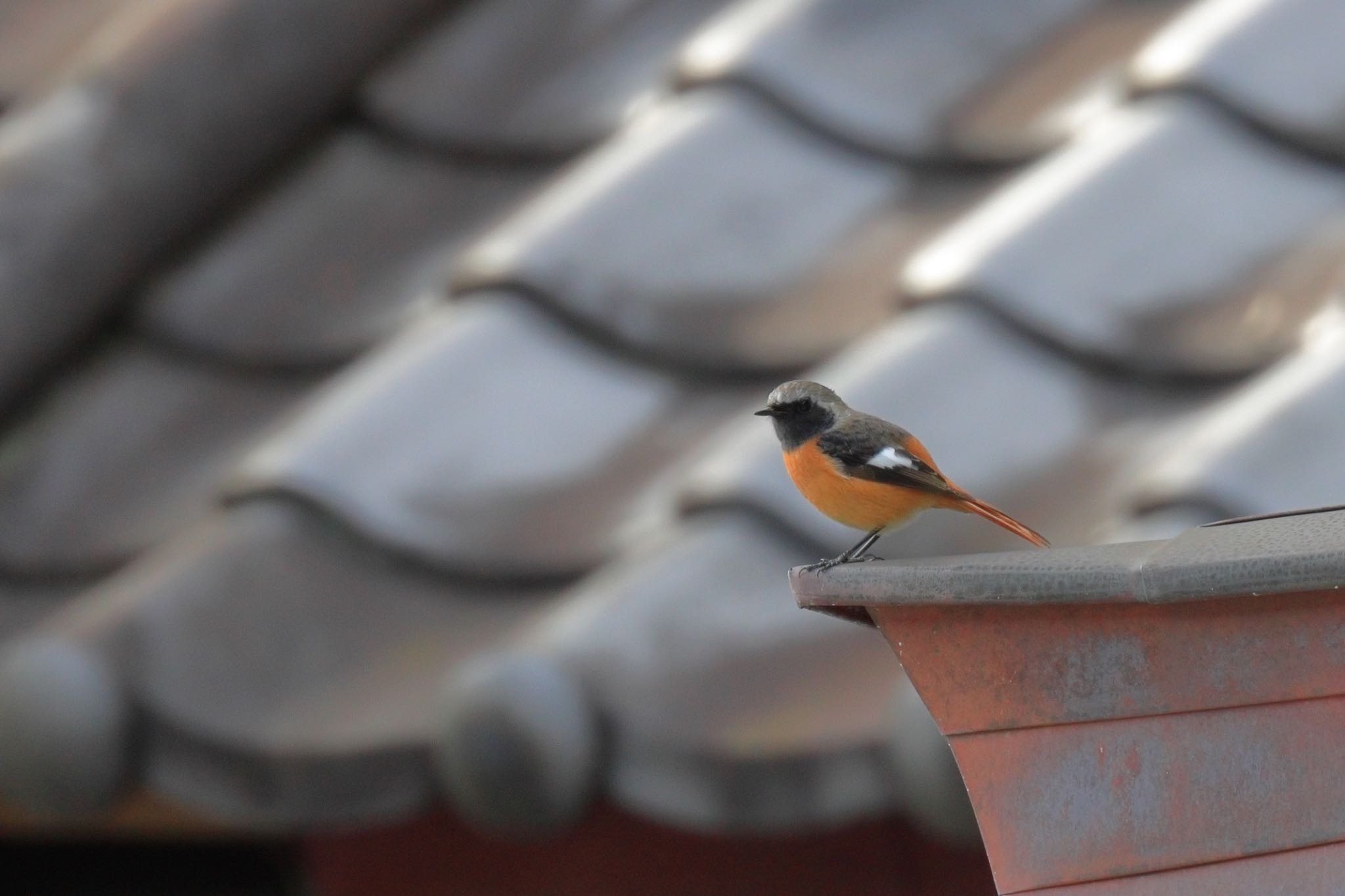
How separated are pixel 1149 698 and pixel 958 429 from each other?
1.52 meters

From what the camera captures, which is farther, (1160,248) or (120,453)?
(120,453)

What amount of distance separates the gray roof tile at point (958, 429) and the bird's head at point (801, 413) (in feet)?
0.89

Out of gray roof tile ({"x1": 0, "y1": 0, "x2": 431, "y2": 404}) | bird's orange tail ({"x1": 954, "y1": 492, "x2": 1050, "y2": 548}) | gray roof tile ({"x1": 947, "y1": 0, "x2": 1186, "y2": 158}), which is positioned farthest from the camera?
gray roof tile ({"x1": 0, "y1": 0, "x2": 431, "y2": 404})

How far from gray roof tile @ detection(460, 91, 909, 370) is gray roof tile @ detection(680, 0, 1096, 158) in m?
0.08

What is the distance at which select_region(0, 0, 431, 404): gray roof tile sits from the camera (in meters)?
3.71

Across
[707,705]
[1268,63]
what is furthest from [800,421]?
[1268,63]

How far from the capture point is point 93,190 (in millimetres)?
3816

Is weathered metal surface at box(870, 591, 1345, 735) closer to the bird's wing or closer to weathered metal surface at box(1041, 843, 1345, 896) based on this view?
weathered metal surface at box(1041, 843, 1345, 896)

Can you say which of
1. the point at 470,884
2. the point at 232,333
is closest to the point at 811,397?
the point at 470,884

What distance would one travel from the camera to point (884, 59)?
3.70m

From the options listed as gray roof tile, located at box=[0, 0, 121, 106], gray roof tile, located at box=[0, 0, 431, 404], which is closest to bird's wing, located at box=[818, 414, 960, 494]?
gray roof tile, located at box=[0, 0, 431, 404]

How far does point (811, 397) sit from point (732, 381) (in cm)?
78

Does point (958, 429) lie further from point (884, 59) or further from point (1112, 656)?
point (1112, 656)

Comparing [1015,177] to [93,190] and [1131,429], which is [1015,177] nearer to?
[1131,429]
